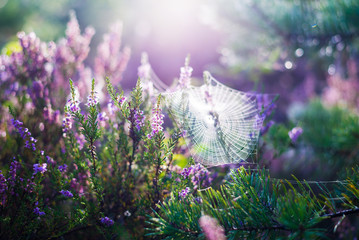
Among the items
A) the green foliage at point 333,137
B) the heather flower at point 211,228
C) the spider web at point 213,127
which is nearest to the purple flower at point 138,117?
the spider web at point 213,127

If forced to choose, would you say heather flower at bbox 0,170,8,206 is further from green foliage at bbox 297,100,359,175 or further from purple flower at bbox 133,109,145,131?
green foliage at bbox 297,100,359,175

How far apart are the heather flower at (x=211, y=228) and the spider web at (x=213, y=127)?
45 cm

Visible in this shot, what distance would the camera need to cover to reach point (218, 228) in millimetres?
718

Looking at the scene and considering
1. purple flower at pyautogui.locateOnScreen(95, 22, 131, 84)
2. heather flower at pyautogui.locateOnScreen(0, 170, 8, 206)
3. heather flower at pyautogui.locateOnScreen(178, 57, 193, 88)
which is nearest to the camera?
heather flower at pyautogui.locateOnScreen(0, 170, 8, 206)

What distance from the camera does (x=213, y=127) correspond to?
4.67 ft

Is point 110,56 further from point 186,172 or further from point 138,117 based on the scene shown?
point 186,172

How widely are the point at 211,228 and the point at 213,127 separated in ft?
2.57

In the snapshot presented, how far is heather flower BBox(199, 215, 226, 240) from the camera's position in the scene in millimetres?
683

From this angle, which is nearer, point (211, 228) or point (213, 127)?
point (211, 228)

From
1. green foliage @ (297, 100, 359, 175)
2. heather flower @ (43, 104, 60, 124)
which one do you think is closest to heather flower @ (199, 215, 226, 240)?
heather flower @ (43, 104, 60, 124)

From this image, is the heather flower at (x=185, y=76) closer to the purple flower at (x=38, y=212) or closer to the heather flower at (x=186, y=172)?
the heather flower at (x=186, y=172)

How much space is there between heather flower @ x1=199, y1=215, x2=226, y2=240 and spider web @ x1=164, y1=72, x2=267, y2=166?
45 cm

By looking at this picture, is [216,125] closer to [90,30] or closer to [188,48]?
[90,30]

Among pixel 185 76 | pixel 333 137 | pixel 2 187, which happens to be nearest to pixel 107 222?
pixel 2 187
